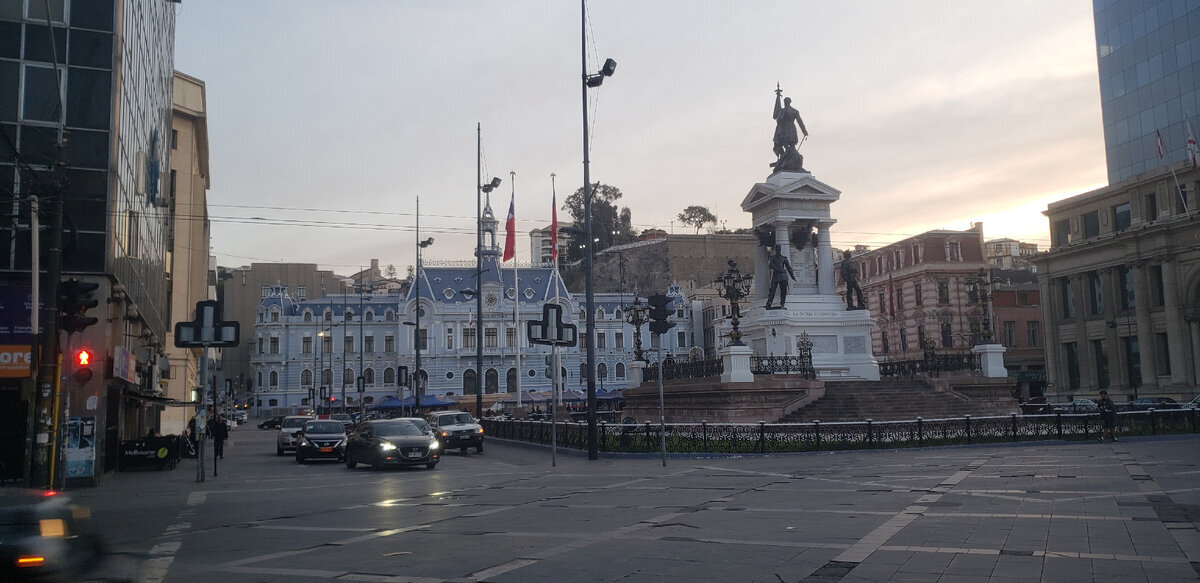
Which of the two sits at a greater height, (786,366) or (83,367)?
(83,367)

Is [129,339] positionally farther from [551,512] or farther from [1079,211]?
[1079,211]

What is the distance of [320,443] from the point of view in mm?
32844

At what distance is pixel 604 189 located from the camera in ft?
407

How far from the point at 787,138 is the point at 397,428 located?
2391 cm

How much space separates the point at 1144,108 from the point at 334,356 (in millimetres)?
85521

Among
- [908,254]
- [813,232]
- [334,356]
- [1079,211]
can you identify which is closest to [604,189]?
[334,356]

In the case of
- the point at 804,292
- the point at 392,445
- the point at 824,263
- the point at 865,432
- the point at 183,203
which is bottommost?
the point at 865,432

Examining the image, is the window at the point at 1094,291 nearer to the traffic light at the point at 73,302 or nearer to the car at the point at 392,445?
the car at the point at 392,445

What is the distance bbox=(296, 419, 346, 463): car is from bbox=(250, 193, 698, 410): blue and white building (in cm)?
7171

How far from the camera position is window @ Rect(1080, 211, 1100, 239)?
2591 inches

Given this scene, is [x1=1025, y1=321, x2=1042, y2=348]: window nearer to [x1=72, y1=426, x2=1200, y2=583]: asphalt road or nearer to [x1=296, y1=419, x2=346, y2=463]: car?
[x1=72, y1=426, x2=1200, y2=583]: asphalt road

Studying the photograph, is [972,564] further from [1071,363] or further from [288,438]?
[1071,363]

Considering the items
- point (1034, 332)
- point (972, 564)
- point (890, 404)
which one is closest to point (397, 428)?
point (890, 404)

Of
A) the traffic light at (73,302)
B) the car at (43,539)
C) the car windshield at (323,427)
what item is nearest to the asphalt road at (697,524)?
the car at (43,539)
